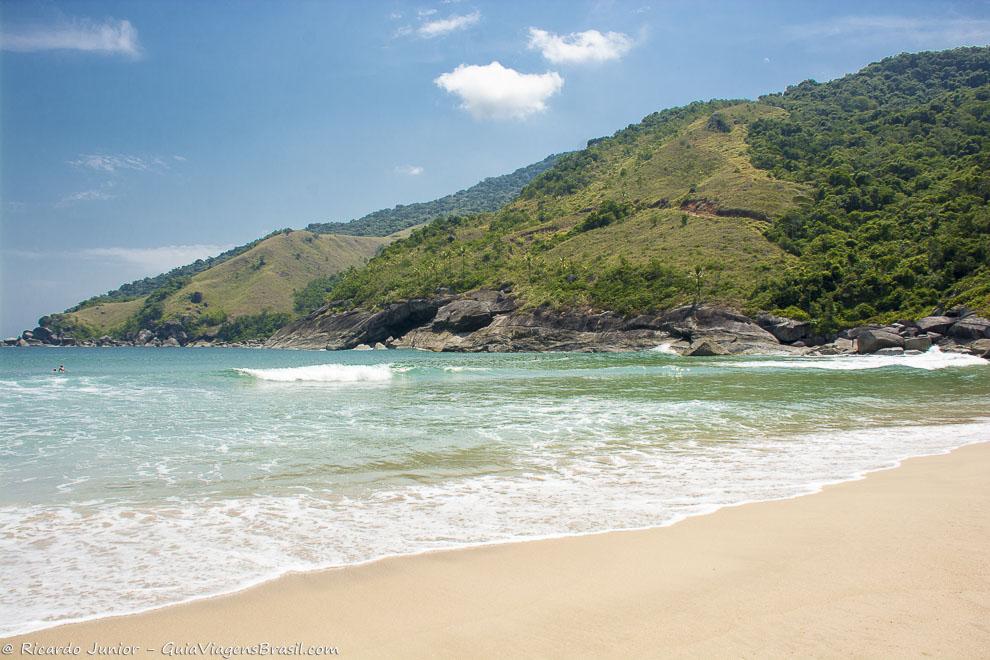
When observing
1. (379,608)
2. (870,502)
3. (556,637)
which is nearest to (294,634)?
(379,608)

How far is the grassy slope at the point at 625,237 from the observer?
8156 centimetres

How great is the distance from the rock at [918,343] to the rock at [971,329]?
198cm

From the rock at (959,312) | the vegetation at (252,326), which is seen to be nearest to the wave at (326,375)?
the rock at (959,312)

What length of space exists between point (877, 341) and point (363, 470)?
55085 millimetres

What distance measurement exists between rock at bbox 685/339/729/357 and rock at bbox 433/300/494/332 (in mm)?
37485

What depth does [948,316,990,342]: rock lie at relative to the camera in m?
46.1

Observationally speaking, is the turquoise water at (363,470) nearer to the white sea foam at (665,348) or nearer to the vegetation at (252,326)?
the white sea foam at (665,348)

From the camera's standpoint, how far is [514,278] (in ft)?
323

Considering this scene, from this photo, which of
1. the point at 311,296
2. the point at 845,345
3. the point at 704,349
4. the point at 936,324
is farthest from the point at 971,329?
the point at 311,296

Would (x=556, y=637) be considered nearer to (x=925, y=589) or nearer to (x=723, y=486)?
(x=925, y=589)

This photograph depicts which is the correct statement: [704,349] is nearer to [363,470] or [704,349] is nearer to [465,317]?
[465,317]

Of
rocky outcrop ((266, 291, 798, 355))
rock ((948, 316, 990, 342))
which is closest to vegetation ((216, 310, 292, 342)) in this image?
rocky outcrop ((266, 291, 798, 355))

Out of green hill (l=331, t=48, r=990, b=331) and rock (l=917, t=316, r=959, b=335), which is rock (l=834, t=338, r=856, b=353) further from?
rock (l=917, t=316, r=959, b=335)

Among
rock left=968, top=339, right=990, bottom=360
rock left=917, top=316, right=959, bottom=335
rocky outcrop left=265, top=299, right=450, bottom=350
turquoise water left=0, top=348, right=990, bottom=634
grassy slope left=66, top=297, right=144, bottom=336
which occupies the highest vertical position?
grassy slope left=66, top=297, right=144, bottom=336
